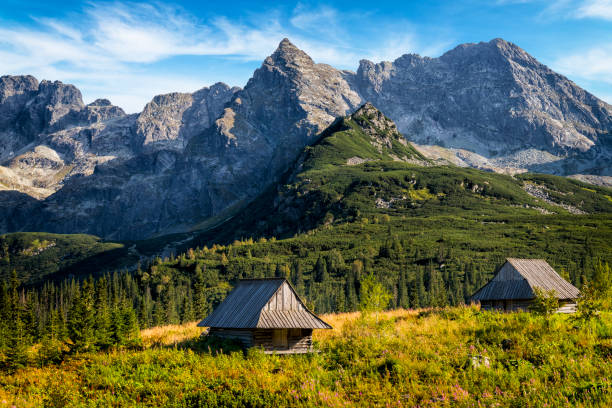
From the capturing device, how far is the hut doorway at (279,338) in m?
35.5

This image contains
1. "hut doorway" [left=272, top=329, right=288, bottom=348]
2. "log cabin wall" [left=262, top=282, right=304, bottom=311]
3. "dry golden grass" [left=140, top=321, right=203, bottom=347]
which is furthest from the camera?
"dry golden grass" [left=140, top=321, right=203, bottom=347]

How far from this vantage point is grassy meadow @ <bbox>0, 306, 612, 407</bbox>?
2138 centimetres

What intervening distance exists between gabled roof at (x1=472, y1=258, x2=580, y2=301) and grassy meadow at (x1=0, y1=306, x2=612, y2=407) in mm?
12654

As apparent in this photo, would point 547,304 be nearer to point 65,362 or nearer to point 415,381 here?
point 415,381

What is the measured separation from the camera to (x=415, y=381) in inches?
933

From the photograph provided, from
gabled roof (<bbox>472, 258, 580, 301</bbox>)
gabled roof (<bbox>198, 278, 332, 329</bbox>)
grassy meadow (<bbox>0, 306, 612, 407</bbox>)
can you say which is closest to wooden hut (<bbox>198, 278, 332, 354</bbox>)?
gabled roof (<bbox>198, 278, 332, 329</bbox>)

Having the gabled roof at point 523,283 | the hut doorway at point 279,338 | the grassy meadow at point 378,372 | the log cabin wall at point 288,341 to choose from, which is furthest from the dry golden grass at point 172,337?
the gabled roof at point 523,283

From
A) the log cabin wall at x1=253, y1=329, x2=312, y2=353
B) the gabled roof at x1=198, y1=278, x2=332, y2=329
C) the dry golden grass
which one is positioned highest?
the gabled roof at x1=198, y1=278, x2=332, y2=329

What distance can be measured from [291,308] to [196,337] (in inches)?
320

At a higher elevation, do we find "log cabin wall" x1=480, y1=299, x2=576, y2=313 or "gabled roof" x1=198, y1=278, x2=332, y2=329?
"gabled roof" x1=198, y1=278, x2=332, y2=329

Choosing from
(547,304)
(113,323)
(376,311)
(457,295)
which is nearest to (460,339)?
(547,304)

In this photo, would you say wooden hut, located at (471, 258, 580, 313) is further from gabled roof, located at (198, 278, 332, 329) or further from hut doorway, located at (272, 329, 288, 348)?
hut doorway, located at (272, 329, 288, 348)

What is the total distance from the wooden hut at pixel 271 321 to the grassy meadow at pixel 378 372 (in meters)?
1.63

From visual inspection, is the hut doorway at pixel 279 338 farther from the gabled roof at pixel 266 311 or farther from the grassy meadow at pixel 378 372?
the grassy meadow at pixel 378 372
